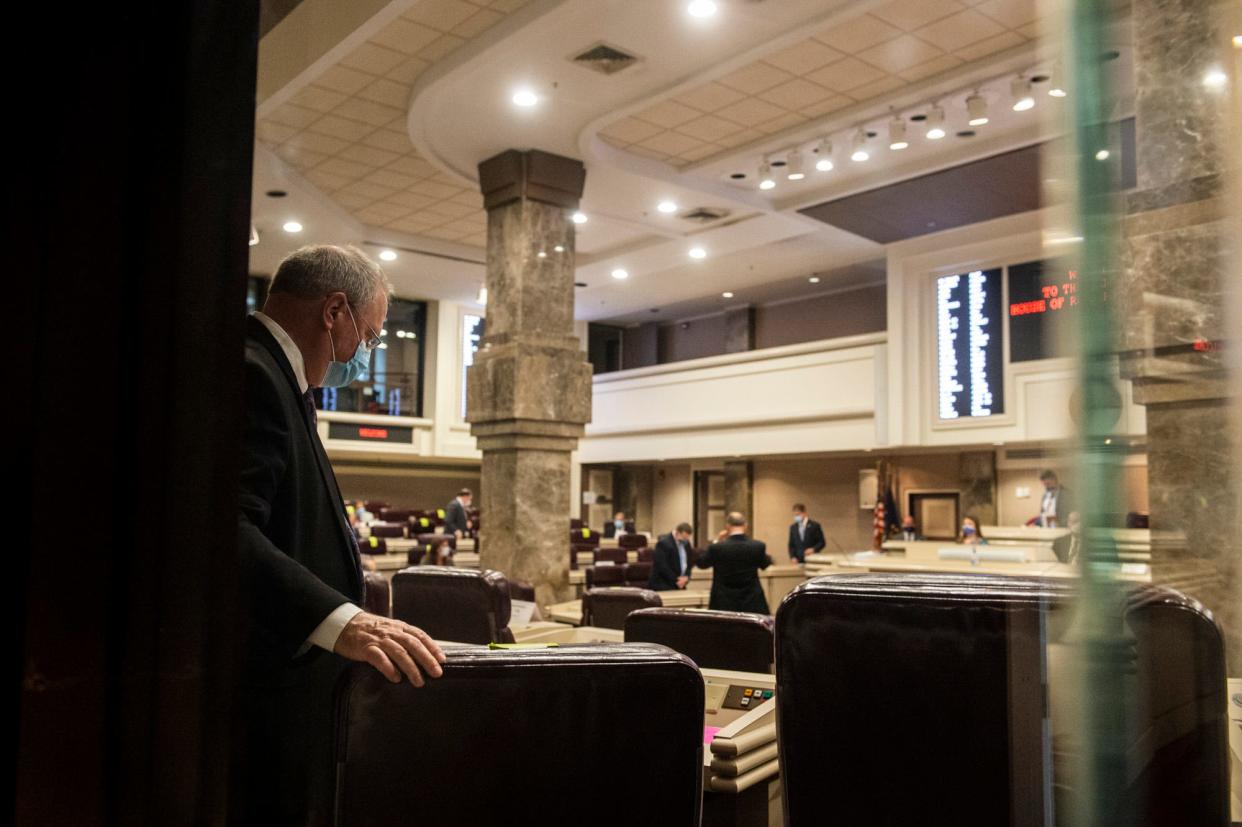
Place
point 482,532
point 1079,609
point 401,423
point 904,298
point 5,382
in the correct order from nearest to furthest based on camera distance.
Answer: point 1079,609, point 5,382, point 482,532, point 904,298, point 401,423

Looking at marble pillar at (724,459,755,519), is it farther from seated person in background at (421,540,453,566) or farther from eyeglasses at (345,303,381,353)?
eyeglasses at (345,303,381,353)

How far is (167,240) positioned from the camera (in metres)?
1.03

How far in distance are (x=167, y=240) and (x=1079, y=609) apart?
2.91ft

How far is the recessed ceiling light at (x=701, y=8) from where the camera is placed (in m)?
5.98

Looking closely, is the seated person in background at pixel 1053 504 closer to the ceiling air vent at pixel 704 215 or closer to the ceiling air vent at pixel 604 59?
the ceiling air vent at pixel 604 59

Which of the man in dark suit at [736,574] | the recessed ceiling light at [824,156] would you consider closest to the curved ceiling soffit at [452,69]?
the recessed ceiling light at [824,156]

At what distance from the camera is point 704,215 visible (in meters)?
10.5

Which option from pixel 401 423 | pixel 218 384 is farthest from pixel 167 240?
pixel 401 423

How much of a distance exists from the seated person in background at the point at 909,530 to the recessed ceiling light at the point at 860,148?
539 cm

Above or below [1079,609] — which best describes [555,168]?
above

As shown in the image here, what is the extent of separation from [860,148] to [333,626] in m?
7.90

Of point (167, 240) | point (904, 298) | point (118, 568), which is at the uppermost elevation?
point (904, 298)

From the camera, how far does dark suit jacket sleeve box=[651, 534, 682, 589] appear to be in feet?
28.0

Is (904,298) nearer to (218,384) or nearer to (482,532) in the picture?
(482,532)
